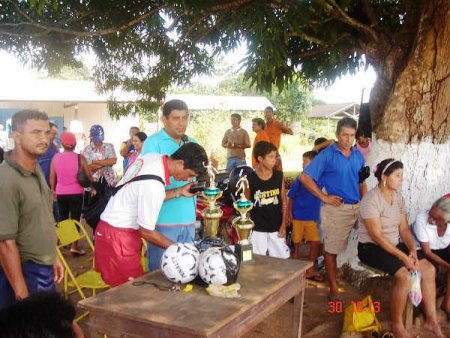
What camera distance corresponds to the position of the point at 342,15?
474cm

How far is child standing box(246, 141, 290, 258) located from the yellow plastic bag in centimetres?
103

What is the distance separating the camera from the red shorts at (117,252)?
10.3ft

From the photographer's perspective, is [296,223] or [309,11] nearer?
[309,11]

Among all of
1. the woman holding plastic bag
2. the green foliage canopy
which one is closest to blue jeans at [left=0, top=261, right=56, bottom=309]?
the green foliage canopy

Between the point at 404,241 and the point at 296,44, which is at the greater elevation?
the point at 296,44

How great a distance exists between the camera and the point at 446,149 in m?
4.90

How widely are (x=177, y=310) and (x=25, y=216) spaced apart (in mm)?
1069

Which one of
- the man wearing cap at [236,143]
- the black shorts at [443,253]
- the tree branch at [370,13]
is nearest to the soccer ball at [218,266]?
the black shorts at [443,253]

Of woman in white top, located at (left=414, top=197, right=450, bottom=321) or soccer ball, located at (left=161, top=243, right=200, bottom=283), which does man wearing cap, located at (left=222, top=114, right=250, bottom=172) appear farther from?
soccer ball, located at (left=161, top=243, right=200, bottom=283)

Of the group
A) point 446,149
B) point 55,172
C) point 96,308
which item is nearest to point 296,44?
point 446,149

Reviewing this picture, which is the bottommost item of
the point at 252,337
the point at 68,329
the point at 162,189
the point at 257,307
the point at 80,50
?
the point at 252,337

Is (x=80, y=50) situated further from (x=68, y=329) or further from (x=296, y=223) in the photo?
(x=68, y=329)

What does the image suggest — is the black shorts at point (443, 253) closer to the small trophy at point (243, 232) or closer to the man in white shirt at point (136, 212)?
the small trophy at point (243, 232)

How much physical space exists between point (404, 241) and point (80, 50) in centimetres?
491
